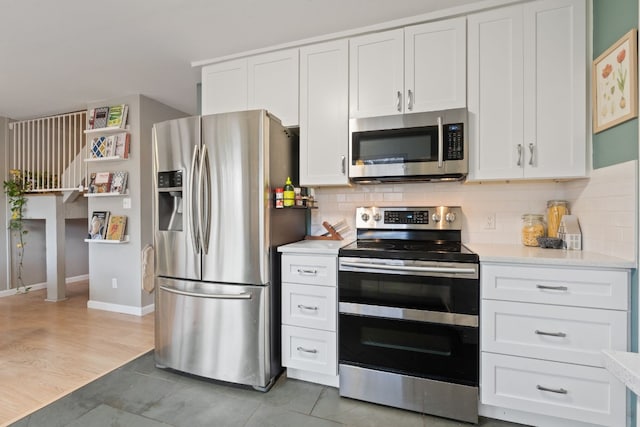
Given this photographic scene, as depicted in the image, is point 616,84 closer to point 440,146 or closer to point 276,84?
point 440,146

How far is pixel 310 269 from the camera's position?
199cm

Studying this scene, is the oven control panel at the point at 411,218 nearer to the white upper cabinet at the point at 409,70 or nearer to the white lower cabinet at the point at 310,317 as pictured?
the white lower cabinet at the point at 310,317

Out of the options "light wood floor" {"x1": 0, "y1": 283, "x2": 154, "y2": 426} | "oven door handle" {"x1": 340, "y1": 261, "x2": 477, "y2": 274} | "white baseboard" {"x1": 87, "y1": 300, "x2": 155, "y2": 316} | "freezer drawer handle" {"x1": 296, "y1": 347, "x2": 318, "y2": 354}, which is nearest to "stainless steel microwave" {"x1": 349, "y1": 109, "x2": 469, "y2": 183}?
"oven door handle" {"x1": 340, "y1": 261, "x2": 477, "y2": 274}

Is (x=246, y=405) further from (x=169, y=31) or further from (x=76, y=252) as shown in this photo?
(x=76, y=252)

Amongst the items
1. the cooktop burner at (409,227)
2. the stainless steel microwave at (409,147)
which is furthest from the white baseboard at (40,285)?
the stainless steel microwave at (409,147)

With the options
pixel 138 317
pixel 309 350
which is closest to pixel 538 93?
pixel 309 350

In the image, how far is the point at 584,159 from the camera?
5.86 ft

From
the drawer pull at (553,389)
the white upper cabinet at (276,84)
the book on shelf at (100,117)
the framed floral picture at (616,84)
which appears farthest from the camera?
the book on shelf at (100,117)

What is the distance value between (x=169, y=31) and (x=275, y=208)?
1.51 m

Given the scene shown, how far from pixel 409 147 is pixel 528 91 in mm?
753

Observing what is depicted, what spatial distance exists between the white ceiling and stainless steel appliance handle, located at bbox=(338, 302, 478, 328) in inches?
74.0

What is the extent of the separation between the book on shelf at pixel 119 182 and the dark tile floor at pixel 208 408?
210 centimetres

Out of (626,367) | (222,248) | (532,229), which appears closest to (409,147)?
(532,229)

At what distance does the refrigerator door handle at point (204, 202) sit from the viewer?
203cm
